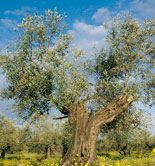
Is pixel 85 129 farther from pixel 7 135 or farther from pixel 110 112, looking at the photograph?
pixel 7 135

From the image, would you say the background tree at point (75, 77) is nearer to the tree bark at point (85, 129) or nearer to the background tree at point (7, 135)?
the tree bark at point (85, 129)

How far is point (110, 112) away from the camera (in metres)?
14.5

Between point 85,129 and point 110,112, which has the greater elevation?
point 110,112

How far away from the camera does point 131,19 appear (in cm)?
1969

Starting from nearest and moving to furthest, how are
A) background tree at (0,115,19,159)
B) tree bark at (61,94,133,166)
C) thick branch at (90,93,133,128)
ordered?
1. tree bark at (61,94,133,166)
2. thick branch at (90,93,133,128)
3. background tree at (0,115,19,159)

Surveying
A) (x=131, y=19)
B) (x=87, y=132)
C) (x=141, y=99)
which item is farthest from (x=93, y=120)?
(x=131, y=19)

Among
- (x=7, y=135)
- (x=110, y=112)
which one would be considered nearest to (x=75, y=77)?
(x=110, y=112)

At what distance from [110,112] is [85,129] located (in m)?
2.28

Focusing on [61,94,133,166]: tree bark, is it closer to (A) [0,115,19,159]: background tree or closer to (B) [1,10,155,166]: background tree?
(B) [1,10,155,166]: background tree

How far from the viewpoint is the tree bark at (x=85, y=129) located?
13.1 m

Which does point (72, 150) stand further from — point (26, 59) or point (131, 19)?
point (131, 19)

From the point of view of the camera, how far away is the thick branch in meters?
14.3

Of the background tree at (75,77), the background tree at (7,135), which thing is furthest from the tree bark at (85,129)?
the background tree at (7,135)

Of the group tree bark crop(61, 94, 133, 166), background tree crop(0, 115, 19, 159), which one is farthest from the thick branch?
background tree crop(0, 115, 19, 159)
